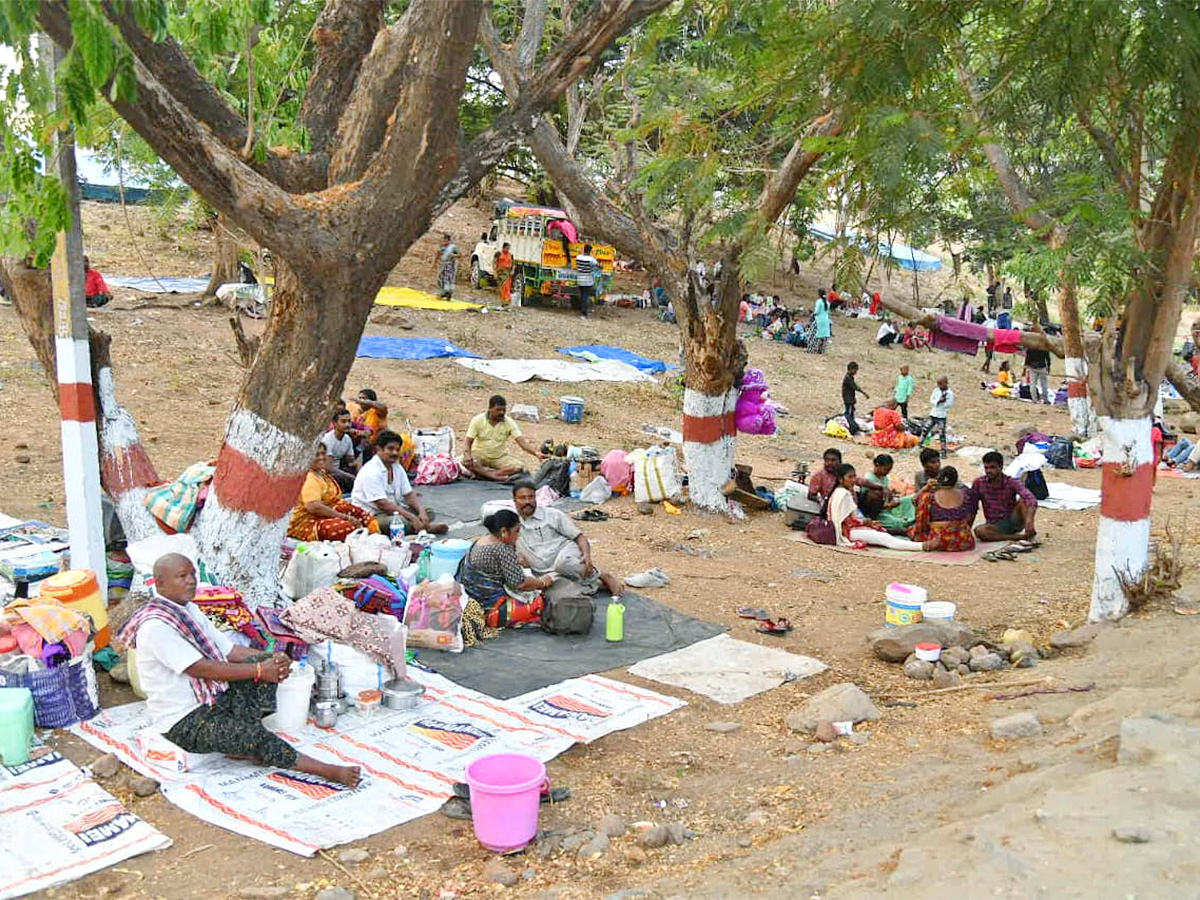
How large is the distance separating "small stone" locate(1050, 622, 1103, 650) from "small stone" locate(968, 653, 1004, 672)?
48cm

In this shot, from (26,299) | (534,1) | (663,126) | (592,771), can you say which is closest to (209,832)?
(592,771)

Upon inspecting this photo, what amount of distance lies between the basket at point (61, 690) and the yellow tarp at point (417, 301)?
16229 millimetres

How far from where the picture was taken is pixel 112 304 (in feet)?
59.5

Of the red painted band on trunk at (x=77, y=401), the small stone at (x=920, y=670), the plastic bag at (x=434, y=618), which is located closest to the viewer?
the red painted band on trunk at (x=77, y=401)

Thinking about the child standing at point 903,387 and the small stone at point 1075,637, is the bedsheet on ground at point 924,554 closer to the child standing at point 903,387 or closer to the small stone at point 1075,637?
the small stone at point 1075,637

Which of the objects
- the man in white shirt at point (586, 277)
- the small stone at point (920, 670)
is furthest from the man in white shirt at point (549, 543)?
the man in white shirt at point (586, 277)

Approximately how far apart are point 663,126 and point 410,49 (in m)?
3.81

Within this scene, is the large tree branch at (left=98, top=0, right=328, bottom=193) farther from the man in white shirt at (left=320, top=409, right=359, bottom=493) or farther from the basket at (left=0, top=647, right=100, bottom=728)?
the man in white shirt at (left=320, top=409, right=359, bottom=493)

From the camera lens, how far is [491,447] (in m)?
11.6

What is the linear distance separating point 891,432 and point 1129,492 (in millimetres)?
10113

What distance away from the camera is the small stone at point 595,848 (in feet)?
14.7

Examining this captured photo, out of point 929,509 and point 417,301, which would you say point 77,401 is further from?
point 417,301

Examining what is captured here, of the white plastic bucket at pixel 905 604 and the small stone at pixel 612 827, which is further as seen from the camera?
the white plastic bucket at pixel 905 604

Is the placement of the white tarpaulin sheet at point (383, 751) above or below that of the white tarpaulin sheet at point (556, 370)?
below
